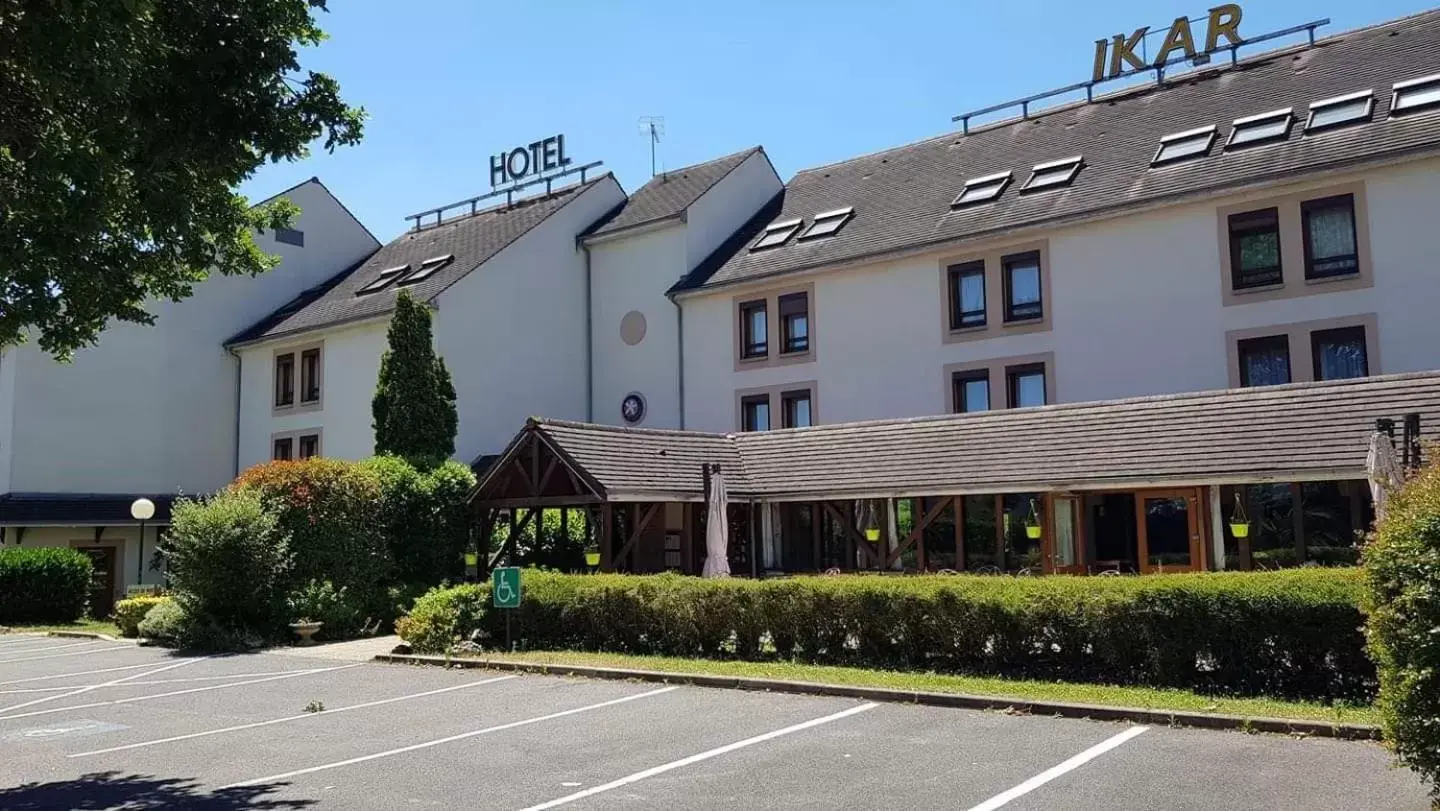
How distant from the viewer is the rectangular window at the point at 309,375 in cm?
3366

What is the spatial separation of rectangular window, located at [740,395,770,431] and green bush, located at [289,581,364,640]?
1104cm

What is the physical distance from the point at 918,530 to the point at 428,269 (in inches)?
707

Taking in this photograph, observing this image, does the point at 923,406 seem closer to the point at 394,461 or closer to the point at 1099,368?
the point at 1099,368

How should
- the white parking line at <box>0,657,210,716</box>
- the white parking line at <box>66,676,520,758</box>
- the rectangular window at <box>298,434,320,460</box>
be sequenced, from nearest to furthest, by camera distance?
the white parking line at <box>66,676,520,758</box>, the white parking line at <box>0,657,210,716</box>, the rectangular window at <box>298,434,320,460</box>

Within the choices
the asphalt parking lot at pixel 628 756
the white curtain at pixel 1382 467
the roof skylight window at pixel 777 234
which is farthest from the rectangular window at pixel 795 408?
the asphalt parking lot at pixel 628 756

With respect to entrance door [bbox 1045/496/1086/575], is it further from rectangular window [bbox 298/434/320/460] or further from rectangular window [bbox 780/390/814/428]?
rectangular window [bbox 298/434/320/460]

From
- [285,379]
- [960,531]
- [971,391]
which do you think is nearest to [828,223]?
[971,391]

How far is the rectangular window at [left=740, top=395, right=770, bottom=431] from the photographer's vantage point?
28.9 metres

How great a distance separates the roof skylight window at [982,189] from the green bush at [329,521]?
1441 centimetres

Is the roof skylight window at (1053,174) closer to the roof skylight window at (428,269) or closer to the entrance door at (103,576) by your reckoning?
the roof skylight window at (428,269)

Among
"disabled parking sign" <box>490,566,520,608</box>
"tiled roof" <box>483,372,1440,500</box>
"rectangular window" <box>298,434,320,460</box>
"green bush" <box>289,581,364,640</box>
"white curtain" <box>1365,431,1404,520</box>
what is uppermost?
"rectangular window" <box>298,434,320,460</box>

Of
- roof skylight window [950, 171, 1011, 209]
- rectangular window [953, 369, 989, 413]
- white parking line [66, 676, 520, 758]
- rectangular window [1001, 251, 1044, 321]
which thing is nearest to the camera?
white parking line [66, 676, 520, 758]

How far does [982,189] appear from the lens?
27.4 meters

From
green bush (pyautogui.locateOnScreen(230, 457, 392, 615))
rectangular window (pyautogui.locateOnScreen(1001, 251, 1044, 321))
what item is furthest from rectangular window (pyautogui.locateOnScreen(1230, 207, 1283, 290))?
green bush (pyautogui.locateOnScreen(230, 457, 392, 615))
